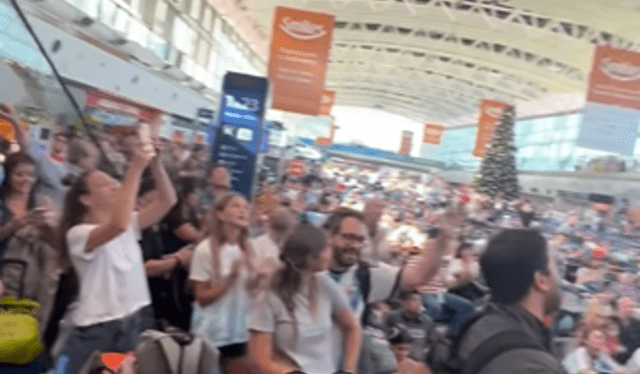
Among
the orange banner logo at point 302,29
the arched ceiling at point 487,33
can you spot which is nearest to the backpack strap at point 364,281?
the orange banner logo at point 302,29

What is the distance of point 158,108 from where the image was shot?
55.9 ft

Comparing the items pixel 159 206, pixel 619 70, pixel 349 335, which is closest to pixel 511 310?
pixel 349 335

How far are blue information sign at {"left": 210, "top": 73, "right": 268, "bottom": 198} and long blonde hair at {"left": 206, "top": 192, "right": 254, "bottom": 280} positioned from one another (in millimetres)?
5188

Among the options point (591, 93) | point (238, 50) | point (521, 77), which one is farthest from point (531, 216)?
point (521, 77)

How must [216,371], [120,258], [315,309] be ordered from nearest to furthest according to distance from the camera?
1. [216,371]
2. [315,309]
3. [120,258]

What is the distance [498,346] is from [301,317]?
88cm

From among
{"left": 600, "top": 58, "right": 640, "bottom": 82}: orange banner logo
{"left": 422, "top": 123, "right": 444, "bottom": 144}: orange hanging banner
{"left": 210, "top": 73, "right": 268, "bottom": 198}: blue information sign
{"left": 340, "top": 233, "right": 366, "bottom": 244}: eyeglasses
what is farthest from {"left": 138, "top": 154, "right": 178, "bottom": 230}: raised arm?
{"left": 422, "top": 123, "right": 444, "bottom": 144}: orange hanging banner

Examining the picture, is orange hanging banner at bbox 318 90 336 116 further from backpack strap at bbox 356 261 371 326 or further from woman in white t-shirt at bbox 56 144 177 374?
woman in white t-shirt at bbox 56 144 177 374

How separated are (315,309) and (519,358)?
939 millimetres

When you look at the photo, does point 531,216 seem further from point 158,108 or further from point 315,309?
point 315,309

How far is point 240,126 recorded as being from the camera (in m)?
8.66

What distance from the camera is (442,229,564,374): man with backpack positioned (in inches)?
66.4

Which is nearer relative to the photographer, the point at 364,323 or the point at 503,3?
the point at 364,323

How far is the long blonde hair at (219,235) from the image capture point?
3072mm
